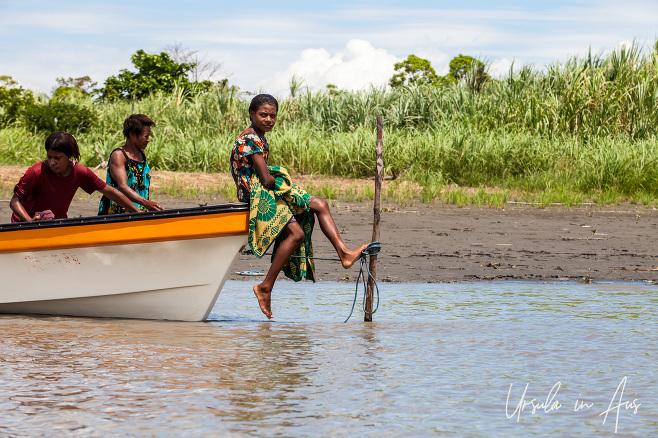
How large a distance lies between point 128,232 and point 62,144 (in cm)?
80

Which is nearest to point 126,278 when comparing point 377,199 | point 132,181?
point 132,181

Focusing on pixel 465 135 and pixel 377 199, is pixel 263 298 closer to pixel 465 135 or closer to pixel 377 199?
pixel 377 199

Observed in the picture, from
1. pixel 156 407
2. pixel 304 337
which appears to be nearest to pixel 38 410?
pixel 156 407

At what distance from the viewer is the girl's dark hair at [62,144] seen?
6.66 meters

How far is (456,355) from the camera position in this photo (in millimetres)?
5887

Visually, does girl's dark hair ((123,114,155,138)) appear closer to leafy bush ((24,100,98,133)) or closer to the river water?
the river water

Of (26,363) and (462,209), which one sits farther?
(462,209)

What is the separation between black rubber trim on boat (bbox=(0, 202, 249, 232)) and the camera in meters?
6.48

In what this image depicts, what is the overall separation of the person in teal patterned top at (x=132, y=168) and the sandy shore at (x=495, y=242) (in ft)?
8.26

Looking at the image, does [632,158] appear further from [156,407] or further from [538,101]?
[156,407]

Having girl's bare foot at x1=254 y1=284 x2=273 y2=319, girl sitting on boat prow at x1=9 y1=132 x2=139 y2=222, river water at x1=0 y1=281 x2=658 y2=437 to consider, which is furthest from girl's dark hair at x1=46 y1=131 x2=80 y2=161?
girl's bare foot at x1=254 y1=284 x2=273 y2=319

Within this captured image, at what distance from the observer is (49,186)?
687cm

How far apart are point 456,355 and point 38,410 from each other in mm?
2647

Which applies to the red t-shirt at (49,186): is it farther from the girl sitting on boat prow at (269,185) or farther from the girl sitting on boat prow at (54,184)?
the girl sitting on boat prow at (269,185)
